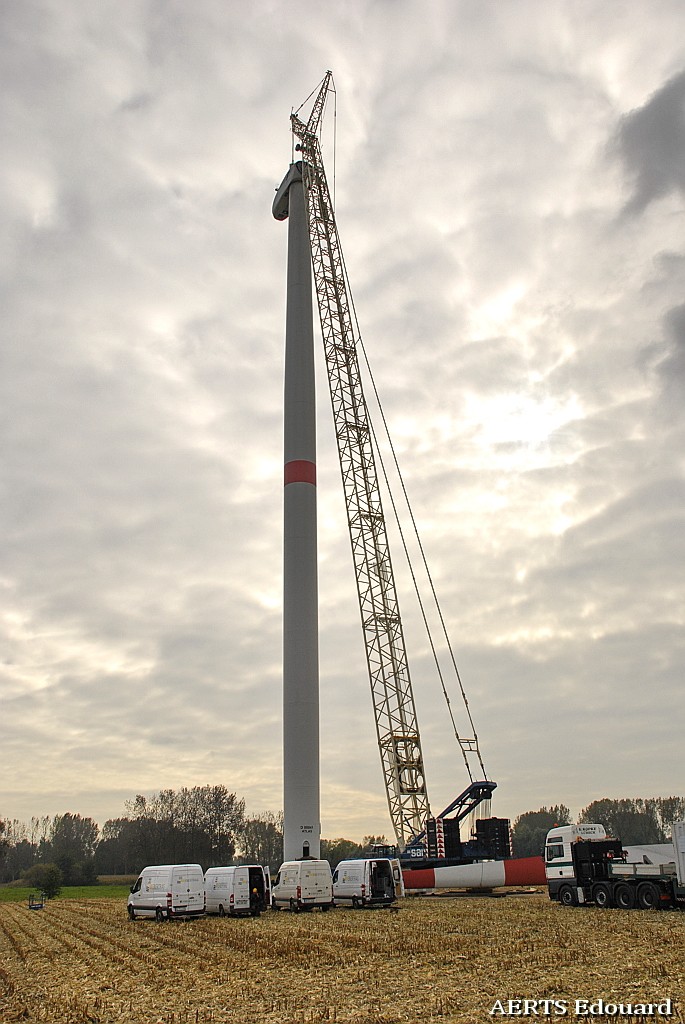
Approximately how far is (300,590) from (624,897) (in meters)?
27.9

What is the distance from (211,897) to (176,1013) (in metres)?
22.5

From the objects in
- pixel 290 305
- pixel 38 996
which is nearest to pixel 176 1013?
pixel 38 996

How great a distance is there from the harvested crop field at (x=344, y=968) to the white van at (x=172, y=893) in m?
1.97

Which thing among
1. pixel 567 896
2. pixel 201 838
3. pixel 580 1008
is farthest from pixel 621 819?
pixel 580 1008

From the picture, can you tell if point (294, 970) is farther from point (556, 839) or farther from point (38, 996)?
point (556, 839)

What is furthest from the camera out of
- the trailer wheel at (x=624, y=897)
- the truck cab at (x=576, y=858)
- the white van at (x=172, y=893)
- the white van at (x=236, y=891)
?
the truck cab at (x=576, y=858)

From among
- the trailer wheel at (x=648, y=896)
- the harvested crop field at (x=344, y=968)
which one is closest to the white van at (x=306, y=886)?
the harvested crop field at (x=344, y=968)

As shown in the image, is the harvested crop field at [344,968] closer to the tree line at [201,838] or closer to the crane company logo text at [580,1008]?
the crane company logo text at [580,1008]

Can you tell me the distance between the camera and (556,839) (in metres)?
38.3

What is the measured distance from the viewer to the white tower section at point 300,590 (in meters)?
52.1

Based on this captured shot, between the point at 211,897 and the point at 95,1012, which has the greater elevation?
the point at 211,897

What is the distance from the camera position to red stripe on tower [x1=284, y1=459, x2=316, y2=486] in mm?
57516

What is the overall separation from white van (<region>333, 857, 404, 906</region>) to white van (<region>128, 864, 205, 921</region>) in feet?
21.9

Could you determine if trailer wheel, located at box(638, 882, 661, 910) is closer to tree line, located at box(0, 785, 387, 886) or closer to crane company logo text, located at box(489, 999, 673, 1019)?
crane company logo text, located at box(489, 999, 673, 1019)
